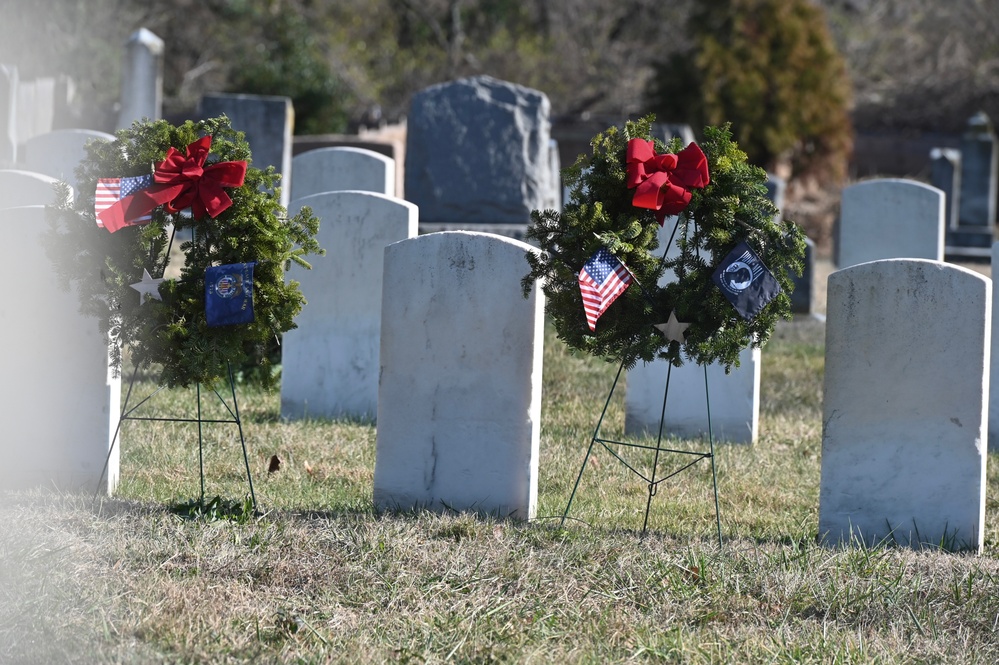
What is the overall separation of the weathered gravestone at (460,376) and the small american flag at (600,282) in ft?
1.15

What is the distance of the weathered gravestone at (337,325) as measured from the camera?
269 inches

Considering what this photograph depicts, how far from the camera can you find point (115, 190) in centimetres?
481

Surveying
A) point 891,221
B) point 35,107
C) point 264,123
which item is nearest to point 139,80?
point 264,123

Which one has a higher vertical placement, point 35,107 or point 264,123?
point 35,107

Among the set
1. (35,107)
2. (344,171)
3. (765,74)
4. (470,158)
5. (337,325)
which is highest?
(765,74)

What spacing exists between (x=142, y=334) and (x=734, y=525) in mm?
2601

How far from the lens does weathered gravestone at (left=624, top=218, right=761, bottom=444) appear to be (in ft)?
22.3

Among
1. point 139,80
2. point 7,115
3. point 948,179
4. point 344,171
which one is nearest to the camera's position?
point 344,171

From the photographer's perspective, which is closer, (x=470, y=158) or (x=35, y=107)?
(x=470, y=158)

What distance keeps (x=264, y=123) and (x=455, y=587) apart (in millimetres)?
10327

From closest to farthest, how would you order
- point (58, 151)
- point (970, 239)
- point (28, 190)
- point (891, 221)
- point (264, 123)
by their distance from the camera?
point (28, 190) → point (58, 151) → point (891, 221) → point (264, 123) → point (970, 239)

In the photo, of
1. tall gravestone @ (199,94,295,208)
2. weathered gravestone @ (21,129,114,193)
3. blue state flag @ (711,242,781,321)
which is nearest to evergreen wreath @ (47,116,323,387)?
blue state flag @ (711,242,781,321)

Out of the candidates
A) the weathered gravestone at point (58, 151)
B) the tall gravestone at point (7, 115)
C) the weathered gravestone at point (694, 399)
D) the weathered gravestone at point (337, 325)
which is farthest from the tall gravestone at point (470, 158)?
the tall gravestone at point (7, 115)

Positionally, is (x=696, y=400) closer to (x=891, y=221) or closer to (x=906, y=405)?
(x=906, y=405)
